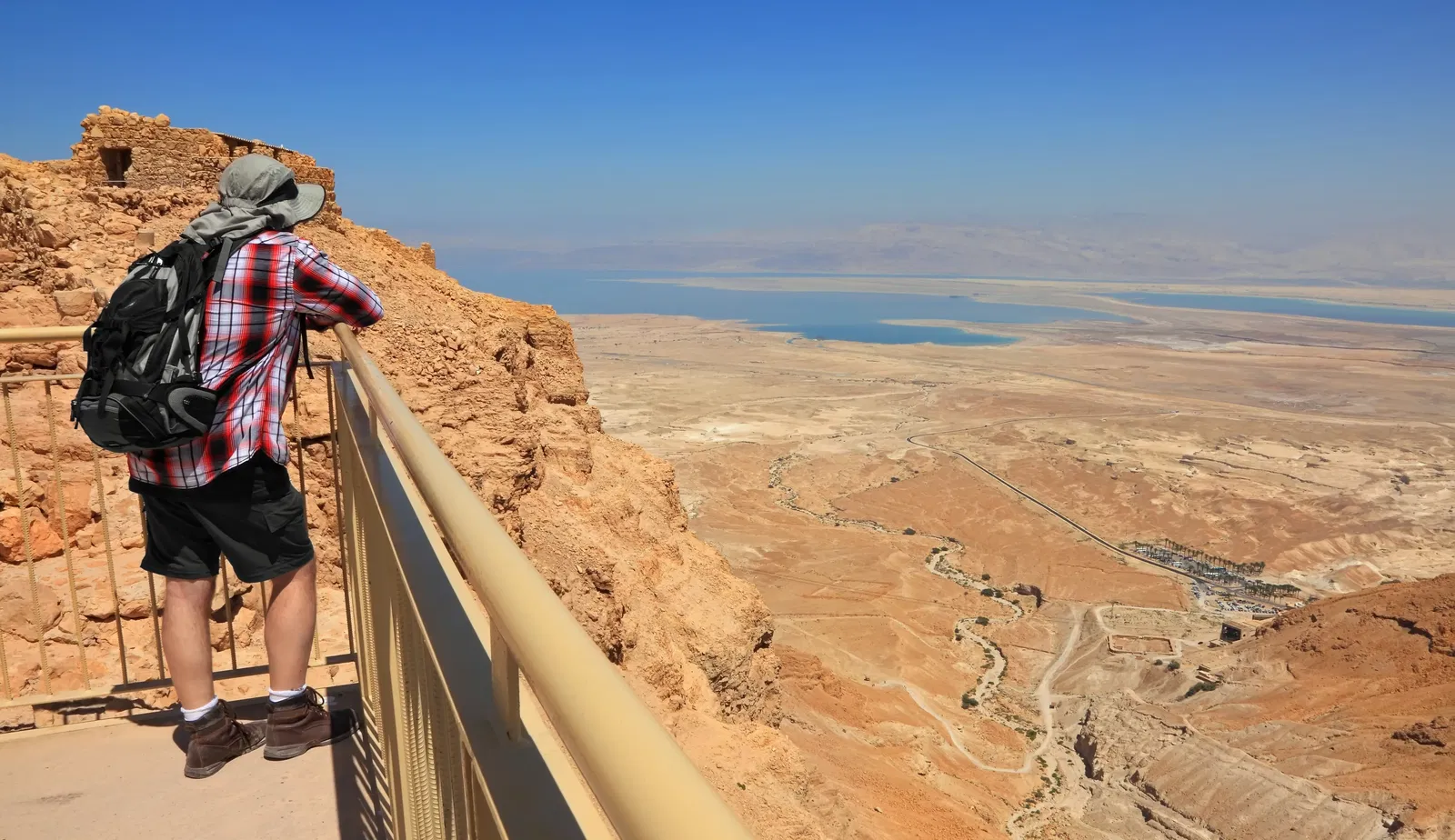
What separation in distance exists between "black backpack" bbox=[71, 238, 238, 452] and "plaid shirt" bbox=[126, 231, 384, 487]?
0.05m

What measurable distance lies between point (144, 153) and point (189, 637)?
7.23m

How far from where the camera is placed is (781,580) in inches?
1139

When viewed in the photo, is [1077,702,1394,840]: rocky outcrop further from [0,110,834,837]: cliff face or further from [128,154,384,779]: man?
[128,154,384,779]: man

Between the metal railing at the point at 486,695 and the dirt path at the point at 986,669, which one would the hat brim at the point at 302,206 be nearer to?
the metal railing at the point at 486,695

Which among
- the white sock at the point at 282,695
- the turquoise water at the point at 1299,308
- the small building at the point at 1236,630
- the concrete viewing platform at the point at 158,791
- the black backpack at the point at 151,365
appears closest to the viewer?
the black backpack at the point at 151,365

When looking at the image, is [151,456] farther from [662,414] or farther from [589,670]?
[662,414]

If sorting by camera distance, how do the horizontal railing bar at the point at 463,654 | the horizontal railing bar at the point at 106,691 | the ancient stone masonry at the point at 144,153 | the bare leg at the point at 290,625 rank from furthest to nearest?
1. the ancient stone masonry at the point at 144,153
2. the horizontal railing bar at the point at 106,691
3. the bare leg at the point at 290,625
4. the horizontal railing bar at the point at 463,654

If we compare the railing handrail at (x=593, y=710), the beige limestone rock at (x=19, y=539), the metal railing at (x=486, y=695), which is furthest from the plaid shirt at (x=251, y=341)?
the beige limestone rock at (x=19, y=539)

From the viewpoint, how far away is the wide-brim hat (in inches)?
108

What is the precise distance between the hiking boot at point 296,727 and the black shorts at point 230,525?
532mm

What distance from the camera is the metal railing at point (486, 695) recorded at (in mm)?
710

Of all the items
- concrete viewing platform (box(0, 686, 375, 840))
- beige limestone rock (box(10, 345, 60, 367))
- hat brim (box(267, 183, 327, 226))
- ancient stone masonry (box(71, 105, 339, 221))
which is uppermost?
ancient stone masonry (box(71, 105, 339, 221))

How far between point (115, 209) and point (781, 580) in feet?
76.2

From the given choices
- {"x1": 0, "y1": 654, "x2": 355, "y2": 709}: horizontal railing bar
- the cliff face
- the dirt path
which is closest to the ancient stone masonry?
the cliff face
